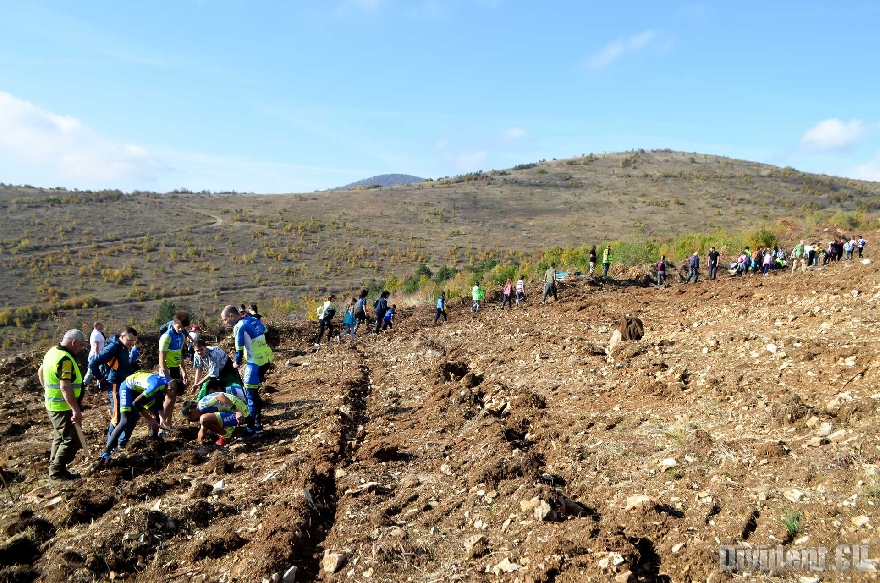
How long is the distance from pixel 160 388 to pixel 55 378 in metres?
1.18

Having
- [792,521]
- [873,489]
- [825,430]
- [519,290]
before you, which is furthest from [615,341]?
[519,290]

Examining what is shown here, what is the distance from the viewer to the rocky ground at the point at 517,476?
420cm

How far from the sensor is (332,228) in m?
54.8

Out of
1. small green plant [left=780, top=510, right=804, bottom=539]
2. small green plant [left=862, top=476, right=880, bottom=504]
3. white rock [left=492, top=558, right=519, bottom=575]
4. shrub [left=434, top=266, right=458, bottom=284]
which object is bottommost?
white rock [left=492, top=558, right=519, bottom=575]

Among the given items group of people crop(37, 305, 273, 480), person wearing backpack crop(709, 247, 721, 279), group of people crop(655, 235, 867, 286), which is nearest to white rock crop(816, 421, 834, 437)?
group of people crop(37, 305, 273, 480)

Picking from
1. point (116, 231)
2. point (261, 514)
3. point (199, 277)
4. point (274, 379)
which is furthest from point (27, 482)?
point (116, 231)

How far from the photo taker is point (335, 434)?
7.34m

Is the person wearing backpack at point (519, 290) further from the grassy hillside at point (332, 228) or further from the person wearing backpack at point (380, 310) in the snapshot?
the grassy hillside at point (332, 228)

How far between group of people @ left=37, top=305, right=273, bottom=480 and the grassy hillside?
1788cm

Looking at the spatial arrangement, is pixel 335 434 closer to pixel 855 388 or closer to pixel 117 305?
pixel 855 388

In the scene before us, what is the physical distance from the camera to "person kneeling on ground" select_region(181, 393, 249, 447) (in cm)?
713

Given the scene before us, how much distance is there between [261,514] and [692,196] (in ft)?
241

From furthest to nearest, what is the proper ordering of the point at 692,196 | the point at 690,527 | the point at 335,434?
the point at 692,196, the point at 335,434, the point at 690,527

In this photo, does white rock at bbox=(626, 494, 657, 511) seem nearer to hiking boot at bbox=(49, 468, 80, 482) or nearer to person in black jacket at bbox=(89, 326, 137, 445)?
hiking boot at bbox=(49, 468, 80, 482)
